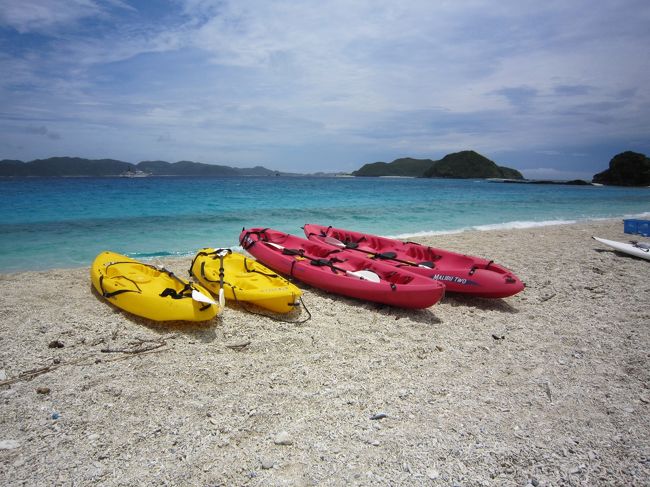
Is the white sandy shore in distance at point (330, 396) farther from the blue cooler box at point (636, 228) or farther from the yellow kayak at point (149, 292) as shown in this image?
the blue cooler box at point (636, 228)

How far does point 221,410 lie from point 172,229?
10790mm

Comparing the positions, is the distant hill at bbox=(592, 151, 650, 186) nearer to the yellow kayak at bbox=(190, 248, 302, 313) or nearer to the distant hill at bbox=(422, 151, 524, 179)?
the distant hill at bbox=(422, 151, 524, 179)

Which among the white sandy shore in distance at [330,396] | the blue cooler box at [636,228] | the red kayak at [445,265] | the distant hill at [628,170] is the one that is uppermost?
the distant hill at [628,170]

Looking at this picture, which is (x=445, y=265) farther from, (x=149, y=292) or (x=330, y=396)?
(x=149, y=292)

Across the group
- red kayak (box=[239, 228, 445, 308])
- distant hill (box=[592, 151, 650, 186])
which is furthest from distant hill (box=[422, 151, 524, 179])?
red kayak (box=[239, 228, 445, 308])

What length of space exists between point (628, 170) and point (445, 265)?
7048cm

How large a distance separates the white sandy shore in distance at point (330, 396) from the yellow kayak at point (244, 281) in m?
0.31

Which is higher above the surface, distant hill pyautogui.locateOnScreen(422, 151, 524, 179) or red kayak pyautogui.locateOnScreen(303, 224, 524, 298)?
distant hill pyautogui.locateOnScreen(422, 151, 524, 179)

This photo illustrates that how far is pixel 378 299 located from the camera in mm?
5094

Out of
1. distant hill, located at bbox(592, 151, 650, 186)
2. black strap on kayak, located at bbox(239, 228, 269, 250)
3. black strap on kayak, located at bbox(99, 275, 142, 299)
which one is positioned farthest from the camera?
distant hill, located at bbox(592, 151, 650, 186)

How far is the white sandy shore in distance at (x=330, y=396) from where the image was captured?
95.1 inches

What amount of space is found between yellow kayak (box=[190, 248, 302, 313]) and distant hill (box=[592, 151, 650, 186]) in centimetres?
→ 7163

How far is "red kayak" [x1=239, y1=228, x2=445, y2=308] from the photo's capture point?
4805mm

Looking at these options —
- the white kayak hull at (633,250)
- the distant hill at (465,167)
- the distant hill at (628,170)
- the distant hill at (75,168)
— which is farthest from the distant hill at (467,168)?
the white kayak hull at (633,250)
